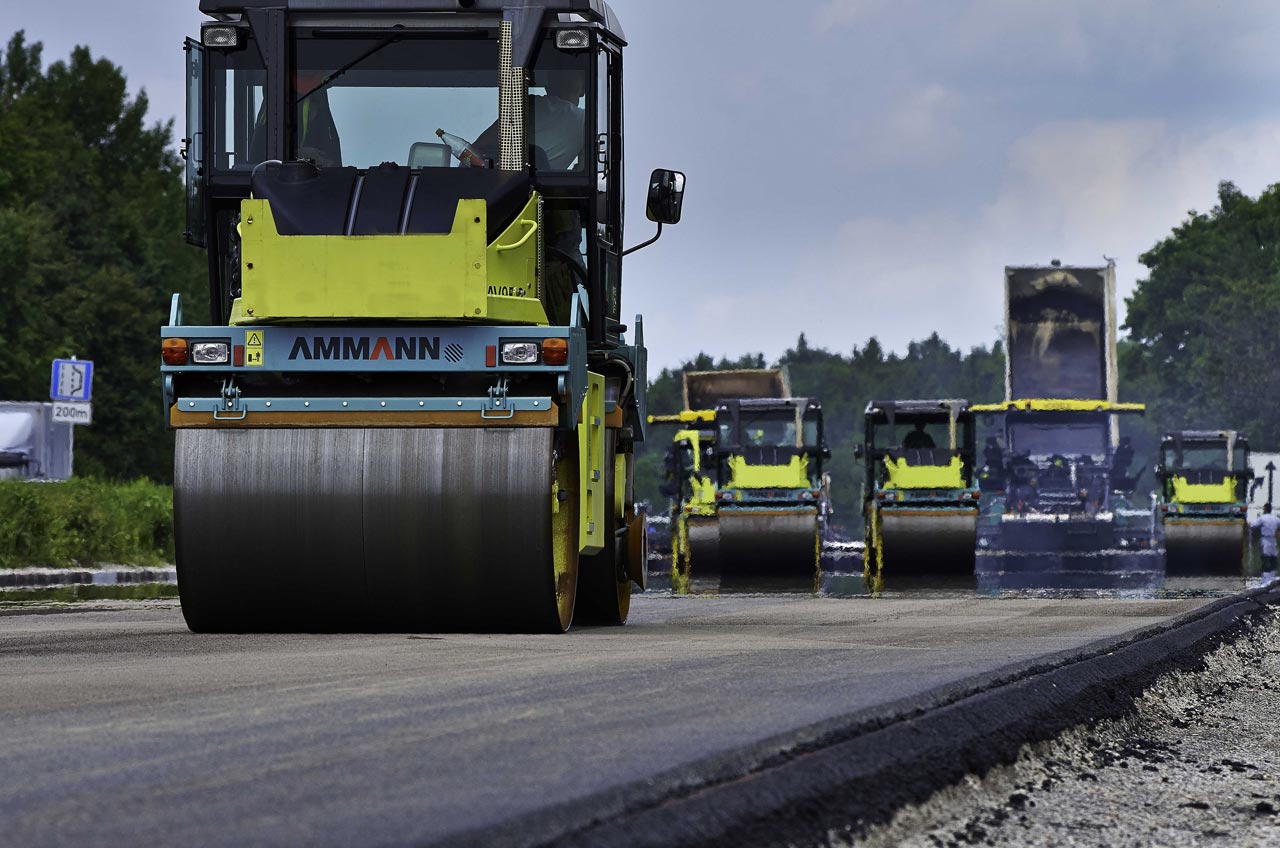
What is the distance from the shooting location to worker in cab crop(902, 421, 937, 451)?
3008 centimetres

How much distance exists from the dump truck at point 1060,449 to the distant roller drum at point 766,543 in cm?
441

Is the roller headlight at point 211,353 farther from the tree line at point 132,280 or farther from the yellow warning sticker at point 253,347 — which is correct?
the tree line at point 132,280

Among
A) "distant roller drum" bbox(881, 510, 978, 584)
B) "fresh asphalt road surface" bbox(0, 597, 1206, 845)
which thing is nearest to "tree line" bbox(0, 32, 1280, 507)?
"distant roller drum" bbox(881, 510, 978, 584)

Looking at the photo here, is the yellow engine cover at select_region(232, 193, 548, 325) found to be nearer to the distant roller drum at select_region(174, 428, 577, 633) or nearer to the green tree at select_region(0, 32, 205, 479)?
the distant roller drum at select_region(174, 428, 577, 633)

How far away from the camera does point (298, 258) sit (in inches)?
412

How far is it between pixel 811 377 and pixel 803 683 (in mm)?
161327

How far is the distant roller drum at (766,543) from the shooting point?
1176 inches

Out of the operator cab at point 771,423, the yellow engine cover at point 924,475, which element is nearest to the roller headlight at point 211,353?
the yellow engine cover at point 924,475

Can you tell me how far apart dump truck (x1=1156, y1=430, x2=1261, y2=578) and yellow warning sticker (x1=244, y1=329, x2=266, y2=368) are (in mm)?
25302

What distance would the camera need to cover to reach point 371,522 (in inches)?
400

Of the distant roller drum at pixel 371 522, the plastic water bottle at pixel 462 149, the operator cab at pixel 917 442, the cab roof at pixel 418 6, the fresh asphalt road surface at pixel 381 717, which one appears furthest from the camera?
the operator cab at pixel 917 442

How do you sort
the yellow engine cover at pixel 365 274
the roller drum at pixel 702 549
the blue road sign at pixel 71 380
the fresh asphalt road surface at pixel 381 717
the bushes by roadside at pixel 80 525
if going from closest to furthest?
the fresh asphalt road surface at pixel 381 717, the yellow engine cover at pixel 365 274, the bushes by roadside at pixel 80 525, the blue road sign at pixel 71 380, the roller drum at pixel 702 549

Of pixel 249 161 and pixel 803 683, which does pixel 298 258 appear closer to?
pixel 249 161

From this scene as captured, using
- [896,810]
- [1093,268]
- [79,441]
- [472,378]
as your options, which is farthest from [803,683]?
[79,441]
